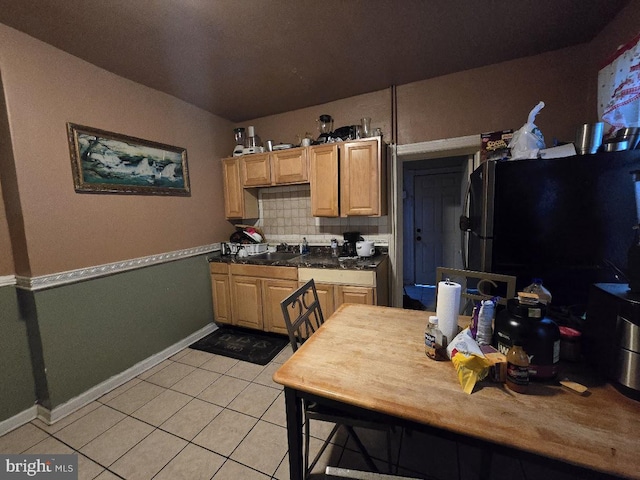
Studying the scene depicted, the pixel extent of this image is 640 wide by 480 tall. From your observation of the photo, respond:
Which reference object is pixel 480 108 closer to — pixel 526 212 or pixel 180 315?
pixel 526 212

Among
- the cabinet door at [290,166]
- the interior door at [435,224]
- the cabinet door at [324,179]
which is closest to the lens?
the cabinet door at [324,179]

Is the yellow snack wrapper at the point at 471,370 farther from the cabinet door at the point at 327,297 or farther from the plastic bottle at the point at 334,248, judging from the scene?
the plastic bottle at the point at 334,248

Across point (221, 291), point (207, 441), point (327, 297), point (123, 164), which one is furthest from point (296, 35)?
point (207, 441)

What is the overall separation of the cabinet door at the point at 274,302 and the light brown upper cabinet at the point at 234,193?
0.96 meters

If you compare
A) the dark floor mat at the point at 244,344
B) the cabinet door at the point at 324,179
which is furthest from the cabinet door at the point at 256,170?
the dark floor mat at the point at 244,344

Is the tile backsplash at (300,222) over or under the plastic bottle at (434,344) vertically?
over

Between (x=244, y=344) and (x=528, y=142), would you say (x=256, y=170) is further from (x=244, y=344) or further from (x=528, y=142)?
(x=528, y=142)

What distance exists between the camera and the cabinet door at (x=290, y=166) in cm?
266

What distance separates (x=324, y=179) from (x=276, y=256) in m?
1.00

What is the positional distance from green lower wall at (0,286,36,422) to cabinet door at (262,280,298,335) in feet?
5.58

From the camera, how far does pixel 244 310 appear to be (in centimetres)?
279

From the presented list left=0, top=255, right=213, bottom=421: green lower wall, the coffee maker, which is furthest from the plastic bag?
left=0, top=255, right=213, bottom=421: green lower wall

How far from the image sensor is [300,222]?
3.10 meters

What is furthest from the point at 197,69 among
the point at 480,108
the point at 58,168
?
the point at 480,108
